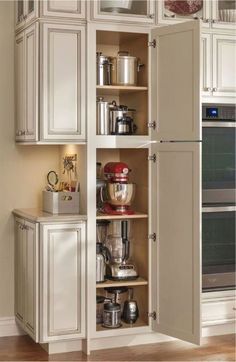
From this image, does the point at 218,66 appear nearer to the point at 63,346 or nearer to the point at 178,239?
the point at 178,239

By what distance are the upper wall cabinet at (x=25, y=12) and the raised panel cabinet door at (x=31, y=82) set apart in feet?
0.21

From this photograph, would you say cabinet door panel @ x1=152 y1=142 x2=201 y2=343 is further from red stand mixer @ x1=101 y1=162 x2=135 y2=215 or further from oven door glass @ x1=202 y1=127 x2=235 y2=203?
oven door glass @ x1=202 y1=127 x2=235 y2=203

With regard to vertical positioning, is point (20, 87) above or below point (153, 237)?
above

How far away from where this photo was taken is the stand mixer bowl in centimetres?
439

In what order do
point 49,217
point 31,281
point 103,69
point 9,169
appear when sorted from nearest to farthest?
point 49,217 → point 31,281 → point 103,69 → point 9,169

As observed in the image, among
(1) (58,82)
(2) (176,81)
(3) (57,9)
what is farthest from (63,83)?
(2) (176,81)

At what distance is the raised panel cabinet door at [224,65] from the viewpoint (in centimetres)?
455

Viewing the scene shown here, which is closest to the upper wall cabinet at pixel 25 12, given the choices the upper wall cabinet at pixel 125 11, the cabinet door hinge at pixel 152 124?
the upper wall cabinet at pixel 125 11

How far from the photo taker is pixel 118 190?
4.38m

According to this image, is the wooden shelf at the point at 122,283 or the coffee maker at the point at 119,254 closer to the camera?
the wooden shelf at the point at 122,283

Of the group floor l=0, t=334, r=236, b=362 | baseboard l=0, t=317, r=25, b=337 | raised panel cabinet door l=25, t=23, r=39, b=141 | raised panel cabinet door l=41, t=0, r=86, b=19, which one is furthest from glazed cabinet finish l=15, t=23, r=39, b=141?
floor l=0, t=334, r=236, b=362

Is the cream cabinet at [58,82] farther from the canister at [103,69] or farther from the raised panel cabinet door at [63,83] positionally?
the canister at [103,69]

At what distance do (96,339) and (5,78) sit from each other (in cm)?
188

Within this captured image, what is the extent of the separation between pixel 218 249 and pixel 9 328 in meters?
Answer: 1.55
